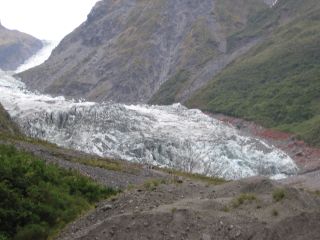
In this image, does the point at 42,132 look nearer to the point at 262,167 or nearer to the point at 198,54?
the point at 262,167

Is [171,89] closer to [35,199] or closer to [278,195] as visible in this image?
[35,199]

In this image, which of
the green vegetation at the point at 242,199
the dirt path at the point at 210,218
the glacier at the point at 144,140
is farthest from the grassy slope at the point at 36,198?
the glacier at the point at 144,140

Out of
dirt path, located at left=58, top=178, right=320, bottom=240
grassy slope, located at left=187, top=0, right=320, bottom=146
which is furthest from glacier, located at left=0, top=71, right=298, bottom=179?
dirt path, located at left=58, top=178, right=320, bottom=240

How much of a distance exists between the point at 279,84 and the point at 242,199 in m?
112

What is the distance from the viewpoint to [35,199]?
2412cm

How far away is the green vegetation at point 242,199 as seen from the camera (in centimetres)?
2045

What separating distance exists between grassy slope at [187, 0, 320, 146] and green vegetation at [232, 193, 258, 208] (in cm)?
7368

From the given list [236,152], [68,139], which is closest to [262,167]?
[236,152]

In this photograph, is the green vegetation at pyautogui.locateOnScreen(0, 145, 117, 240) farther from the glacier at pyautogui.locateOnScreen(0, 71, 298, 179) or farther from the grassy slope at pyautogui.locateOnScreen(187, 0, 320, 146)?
the grassy slope at pyautogui.locateOnScreen(187, 0, 320, 146)

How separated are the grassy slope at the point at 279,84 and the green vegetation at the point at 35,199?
2736 inches

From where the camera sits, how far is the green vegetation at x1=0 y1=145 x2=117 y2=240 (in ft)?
73.5

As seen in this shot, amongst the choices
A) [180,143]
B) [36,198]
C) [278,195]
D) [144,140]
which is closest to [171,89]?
[180,143]

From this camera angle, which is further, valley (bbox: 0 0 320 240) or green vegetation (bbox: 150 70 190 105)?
green vegetation (bbox: 150 70 190 105)

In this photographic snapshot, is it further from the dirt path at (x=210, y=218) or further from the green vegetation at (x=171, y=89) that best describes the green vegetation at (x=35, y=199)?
the green vegetation at (x=171, y=89)
